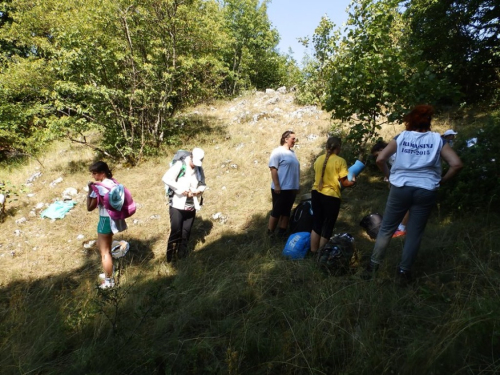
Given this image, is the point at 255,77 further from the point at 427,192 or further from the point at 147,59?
the point at 427,192

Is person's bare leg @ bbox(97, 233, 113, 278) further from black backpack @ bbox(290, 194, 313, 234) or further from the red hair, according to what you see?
the red hair

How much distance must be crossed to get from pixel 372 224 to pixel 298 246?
133 cm

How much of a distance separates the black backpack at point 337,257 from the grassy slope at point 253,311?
0.45 ft

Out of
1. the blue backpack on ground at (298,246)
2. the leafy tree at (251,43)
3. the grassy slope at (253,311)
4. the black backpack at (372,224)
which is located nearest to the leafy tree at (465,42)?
the black backpack at (372,224)

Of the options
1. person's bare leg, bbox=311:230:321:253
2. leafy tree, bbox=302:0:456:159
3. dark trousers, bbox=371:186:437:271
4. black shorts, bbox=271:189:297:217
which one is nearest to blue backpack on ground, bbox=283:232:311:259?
person's bare leg, bbox=311:230:321:253

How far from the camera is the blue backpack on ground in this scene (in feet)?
13.0

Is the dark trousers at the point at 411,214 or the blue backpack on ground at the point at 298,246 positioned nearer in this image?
the dark trousers at the point at 411,214

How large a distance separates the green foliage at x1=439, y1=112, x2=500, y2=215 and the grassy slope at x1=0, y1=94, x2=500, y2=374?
27cm

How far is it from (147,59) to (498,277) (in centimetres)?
923

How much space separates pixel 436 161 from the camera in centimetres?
273

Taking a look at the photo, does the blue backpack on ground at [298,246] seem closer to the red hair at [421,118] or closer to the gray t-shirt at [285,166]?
the gray t-shirt at [285,166]

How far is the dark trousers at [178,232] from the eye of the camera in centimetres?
436

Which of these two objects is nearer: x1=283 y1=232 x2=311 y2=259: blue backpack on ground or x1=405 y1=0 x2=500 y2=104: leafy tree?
x1=283 y1=232 x2=311 y2=259: blue backpack on ground

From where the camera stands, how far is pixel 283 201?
4.54m
